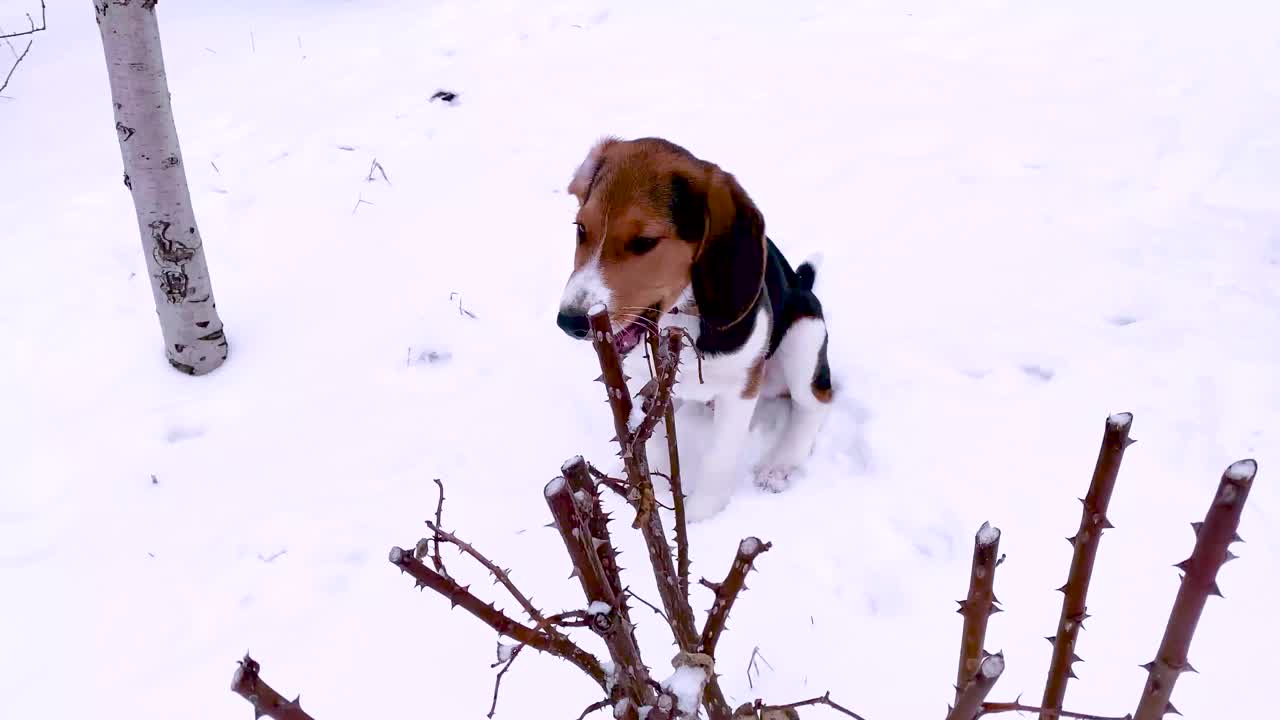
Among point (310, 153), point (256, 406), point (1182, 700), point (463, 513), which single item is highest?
point (310, 153)

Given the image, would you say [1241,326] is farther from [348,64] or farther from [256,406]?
[348,64]

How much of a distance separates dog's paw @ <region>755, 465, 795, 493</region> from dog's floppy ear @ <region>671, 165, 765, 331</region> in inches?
27.9

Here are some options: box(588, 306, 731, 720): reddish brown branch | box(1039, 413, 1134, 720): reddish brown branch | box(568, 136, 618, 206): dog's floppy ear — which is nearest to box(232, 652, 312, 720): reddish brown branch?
box(588, 306, 731, 720): reddish brown branch

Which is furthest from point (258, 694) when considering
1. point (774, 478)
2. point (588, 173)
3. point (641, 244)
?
point (774, 478)

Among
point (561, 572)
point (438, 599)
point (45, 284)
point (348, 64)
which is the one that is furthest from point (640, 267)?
point (348, 64)

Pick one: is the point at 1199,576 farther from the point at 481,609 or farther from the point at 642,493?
the point at 481,609

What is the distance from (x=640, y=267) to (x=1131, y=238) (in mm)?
2771

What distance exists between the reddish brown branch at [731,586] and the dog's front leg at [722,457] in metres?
1.47

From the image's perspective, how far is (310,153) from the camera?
4566 millimetres

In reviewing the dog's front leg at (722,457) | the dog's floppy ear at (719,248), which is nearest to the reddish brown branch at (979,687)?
the dog's floppy ear at (719,248)

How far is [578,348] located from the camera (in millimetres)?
3365

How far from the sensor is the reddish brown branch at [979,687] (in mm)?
840

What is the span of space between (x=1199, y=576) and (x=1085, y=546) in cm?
14

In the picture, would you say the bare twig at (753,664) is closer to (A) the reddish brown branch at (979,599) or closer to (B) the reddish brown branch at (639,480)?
(B) the reddish brown branch at (639,480)
